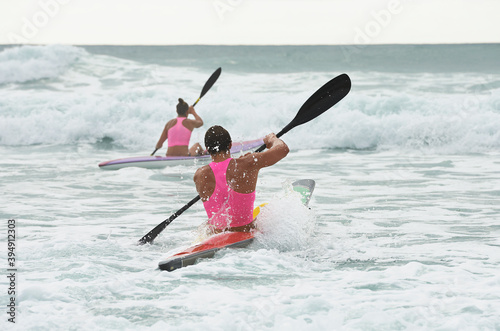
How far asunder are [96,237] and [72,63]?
21.0 metres

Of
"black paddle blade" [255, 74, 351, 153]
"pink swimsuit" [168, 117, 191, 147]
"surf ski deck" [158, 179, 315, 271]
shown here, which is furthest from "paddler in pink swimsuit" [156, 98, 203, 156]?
"surf ski deck" [158, 179, 315, 271]

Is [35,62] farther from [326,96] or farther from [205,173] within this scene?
[205,173]

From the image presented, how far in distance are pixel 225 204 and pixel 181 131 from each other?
5424 millimetres

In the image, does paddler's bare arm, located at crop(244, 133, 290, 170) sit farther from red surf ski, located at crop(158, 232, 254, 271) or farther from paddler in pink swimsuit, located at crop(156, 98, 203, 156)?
paddler in pink swimsuit, located at crop(156, 98, 203, 156)

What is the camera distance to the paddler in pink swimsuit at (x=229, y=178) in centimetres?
446

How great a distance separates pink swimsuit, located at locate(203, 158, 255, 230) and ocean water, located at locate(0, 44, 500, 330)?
0.79 ft

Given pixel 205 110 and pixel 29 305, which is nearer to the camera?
pixel 29 305

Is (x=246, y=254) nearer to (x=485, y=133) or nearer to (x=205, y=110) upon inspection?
(x=485, y=133)

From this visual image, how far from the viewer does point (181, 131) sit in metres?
9.89

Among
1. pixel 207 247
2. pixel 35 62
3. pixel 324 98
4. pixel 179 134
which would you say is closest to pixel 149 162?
pixel 179 134

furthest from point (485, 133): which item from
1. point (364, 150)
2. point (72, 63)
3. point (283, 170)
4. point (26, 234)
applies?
point (72, 63)

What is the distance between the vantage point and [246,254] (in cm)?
454

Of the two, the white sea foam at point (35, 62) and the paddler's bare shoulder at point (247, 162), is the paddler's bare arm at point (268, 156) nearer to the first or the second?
the paddler's bare shoulder at point (247, 162)

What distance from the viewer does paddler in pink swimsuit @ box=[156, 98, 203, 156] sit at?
9797 millimetres
